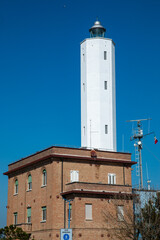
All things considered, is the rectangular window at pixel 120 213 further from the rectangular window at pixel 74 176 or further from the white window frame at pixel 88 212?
the rectangular window at pixel 74 176

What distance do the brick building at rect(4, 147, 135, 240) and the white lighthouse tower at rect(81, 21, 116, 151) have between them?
5153 millimetres

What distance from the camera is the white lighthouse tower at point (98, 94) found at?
58062mm

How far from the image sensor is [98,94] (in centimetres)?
5900

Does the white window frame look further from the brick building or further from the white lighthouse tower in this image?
the white lighthouse tower

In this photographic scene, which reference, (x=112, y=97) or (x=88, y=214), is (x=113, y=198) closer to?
(x=88, y=214)

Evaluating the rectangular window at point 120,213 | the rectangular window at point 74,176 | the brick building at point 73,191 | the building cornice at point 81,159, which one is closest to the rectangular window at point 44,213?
the brick building at point 73,191

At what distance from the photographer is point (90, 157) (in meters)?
51.6

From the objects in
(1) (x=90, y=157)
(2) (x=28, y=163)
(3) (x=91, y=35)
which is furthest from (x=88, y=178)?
(3) (x=91, y=35)

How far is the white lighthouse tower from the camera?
190 ft

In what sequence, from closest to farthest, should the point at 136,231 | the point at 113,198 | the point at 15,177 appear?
1. the point at 136,231
2. the point at 113,198
3. the point at 15,177

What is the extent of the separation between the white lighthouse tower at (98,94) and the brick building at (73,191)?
5.15m

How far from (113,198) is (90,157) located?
5.60 meters

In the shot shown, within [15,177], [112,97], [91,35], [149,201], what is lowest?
[149,201]

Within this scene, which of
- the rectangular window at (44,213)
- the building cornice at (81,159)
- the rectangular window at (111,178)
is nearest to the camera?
the building cornice at (81,159)
